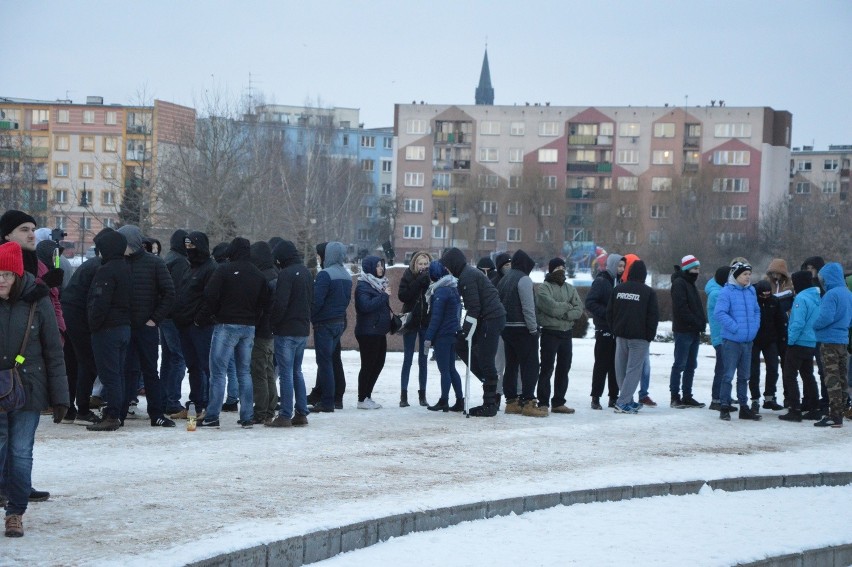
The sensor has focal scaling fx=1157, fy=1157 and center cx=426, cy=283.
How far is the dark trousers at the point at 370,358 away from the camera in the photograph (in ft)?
49.2

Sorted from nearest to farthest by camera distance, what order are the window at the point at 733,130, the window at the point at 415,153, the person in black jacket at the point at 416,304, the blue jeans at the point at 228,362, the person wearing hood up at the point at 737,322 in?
the blue jeans at the point at 228,362 → the person wearing hood up at the point at 737,322 → the person in black jacket at the point at 416,304 → the window at the point at 733,130 → the window at the point at 415,153

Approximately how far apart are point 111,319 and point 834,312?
8.83 m

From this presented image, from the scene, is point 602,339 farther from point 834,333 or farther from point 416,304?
point 834,333

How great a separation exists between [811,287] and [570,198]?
93884 millimetres

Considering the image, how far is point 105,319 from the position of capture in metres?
11.9

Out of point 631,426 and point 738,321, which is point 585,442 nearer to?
point 631,426

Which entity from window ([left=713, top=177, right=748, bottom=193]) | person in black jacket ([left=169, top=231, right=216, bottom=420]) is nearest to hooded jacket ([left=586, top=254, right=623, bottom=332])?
person in black jacket ([left=169, top=231, right=216, bottom=420])

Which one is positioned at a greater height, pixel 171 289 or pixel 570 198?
pixel 570 198

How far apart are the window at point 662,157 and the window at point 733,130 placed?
4389mm

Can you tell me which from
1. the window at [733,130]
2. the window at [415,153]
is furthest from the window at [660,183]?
the window at [415,153]

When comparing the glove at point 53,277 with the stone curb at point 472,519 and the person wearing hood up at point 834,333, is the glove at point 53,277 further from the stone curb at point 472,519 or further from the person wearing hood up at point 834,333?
the person wearing hood up at point 834,333

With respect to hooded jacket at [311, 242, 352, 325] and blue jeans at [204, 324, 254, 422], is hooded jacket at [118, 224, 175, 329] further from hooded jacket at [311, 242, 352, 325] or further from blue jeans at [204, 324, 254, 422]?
hooded jacket at [311, 242, 352, 325]

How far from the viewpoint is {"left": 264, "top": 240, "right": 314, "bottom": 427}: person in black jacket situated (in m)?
13.0

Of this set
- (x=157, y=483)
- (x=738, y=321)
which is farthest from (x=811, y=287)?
(x=157, y=483)
